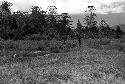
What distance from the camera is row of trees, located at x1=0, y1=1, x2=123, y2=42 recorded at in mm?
73188

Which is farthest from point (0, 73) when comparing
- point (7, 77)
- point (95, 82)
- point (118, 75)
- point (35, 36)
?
point (35, 36)

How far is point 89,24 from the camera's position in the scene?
327 ft

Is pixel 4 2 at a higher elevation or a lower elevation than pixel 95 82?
higher

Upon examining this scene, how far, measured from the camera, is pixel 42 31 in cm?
8919

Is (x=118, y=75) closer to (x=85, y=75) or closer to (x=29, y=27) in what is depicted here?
(x=85, y=75)

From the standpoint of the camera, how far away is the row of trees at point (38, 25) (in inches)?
2881

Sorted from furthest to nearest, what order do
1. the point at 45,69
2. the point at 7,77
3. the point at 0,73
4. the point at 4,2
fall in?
the point at 4,2
the point at 45,69
the point at 0,73
the point at 7,77

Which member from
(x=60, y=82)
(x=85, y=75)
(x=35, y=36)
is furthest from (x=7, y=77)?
(x=35, y=36)

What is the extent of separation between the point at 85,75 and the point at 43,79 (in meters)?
3.71

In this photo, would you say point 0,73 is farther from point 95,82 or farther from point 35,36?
point 35,36

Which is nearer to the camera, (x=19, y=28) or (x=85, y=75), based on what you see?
(x=85, y=75)

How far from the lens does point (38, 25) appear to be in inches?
3583

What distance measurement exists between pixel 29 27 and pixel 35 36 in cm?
1388

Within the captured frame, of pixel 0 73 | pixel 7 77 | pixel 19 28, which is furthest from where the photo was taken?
pixel 19 28
